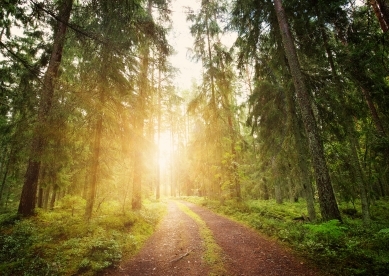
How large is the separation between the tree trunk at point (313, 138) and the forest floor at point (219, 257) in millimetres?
2050

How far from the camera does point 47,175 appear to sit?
11211 mm

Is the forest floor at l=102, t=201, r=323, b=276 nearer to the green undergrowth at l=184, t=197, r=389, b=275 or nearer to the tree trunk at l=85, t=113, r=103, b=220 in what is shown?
the green undergrowth at l=184, t=197, r=389, b=275

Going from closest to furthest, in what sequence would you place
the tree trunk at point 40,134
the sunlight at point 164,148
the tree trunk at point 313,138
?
the tree trunk at point 313,138 < the tree trunk at point 40,134 < the sunlight at point 164,148

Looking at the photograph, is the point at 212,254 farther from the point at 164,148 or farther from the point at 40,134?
the point at 164,148

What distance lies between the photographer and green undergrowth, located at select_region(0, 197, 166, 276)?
522cm

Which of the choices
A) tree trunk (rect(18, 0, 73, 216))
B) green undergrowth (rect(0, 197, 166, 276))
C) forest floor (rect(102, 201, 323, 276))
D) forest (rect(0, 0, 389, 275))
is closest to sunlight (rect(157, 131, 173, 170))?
forest (rect(0, 0, 389, 275))

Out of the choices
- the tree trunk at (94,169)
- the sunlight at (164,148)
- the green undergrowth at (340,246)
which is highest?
the sunlight at (164,148)

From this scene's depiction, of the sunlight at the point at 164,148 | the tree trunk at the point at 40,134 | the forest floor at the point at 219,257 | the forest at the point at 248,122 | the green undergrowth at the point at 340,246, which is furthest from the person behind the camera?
the sunlight at the point at 164,148

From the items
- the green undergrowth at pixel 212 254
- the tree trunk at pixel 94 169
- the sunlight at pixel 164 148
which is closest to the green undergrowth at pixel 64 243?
the tree trunk at pixel 94 169

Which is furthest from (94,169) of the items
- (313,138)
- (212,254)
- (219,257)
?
(313,138)

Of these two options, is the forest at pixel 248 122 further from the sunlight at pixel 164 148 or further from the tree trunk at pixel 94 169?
the sunlight at pixel 164 148

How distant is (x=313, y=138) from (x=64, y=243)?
345 inches

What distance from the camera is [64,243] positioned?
633 cm

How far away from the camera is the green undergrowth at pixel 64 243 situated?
522 cm
